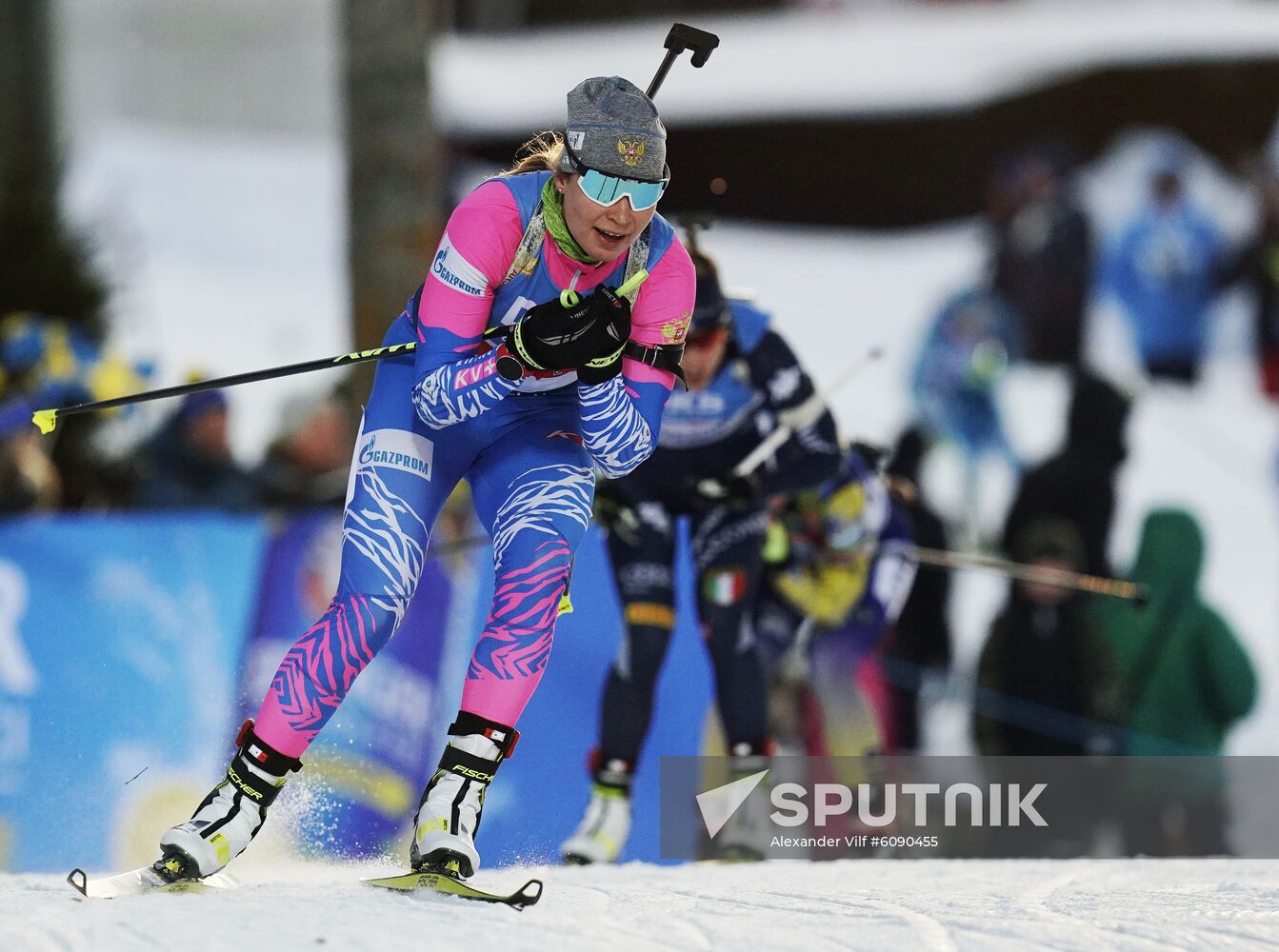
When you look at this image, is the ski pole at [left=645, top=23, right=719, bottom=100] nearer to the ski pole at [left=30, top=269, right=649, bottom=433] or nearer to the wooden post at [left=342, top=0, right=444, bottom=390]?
the ski pole at [left=30, top=269, right=649, bottom=433]

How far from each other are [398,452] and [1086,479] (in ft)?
17.9

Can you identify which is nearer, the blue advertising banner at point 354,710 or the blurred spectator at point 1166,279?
the blue advertising banner at point 354,710

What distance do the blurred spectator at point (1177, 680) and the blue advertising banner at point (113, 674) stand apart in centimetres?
381

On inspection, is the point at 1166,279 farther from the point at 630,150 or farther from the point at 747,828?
the point at 630,150

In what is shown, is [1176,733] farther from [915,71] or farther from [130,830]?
[915,71]

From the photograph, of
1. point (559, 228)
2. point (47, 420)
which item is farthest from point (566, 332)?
point (47, 420)

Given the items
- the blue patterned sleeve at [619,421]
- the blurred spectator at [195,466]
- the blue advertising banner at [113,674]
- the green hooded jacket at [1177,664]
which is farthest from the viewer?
the blurred spectator at [195,466]

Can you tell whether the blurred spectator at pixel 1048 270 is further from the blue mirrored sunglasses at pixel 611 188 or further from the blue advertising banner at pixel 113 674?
the blue mirrored sunglasses at pixel 611 188

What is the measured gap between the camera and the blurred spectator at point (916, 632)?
8406 mm

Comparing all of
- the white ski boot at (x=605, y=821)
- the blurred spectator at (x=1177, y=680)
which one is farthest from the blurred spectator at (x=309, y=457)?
the blurred spectator at (x=1177, y=680)

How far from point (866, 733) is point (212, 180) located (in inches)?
489

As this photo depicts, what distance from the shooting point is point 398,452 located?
438 cm

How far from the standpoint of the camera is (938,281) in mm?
11156

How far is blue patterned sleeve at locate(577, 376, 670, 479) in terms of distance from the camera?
4168mm
